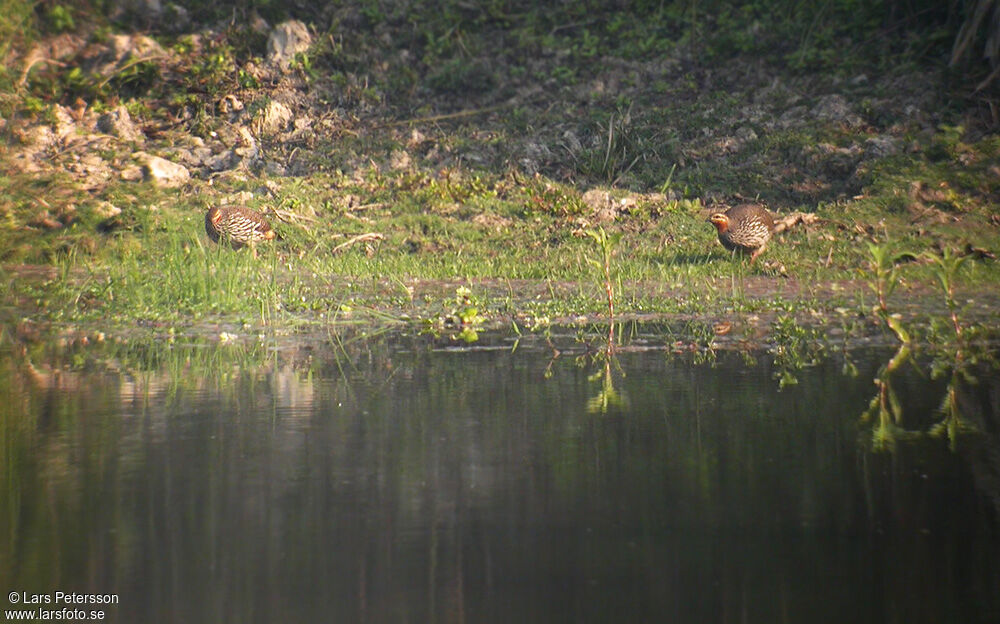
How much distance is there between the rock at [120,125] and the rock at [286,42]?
7.60 ft

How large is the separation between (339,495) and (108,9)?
54.1 feet

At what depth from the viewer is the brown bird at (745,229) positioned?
517 inches

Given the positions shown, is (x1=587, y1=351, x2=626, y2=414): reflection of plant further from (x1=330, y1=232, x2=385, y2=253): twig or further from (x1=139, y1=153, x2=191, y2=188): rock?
(x1=139, y1=153, x2=191, y2=188): rock

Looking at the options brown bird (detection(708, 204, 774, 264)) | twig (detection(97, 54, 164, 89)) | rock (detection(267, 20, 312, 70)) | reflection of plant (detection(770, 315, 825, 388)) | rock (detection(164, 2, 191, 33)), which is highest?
rock (detection(164, 2, 191, 33))

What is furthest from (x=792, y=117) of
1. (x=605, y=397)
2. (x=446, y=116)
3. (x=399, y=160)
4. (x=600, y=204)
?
(x=605, y=397)

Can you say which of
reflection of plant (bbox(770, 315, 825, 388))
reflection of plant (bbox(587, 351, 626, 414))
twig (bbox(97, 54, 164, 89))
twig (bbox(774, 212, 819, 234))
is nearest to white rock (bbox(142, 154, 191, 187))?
twig (bbox(97, 54, 164, 89))

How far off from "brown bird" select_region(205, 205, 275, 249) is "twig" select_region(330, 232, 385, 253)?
0.76 m

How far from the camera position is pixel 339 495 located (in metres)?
5.21

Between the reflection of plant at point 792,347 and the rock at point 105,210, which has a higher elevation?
the rock at point 105,210

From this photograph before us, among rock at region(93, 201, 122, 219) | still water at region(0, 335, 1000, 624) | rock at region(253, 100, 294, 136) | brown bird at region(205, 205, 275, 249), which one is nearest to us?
still water at region(0, 335, 1000, 624)

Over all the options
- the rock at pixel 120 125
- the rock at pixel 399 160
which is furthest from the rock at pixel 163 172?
the rock at pixel 399 160

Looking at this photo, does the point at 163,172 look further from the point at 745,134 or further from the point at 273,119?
the point at 745,134

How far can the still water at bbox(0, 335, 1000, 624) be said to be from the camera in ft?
13.6

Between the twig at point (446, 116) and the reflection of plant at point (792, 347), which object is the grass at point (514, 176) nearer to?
the twig at point (446, 116)
